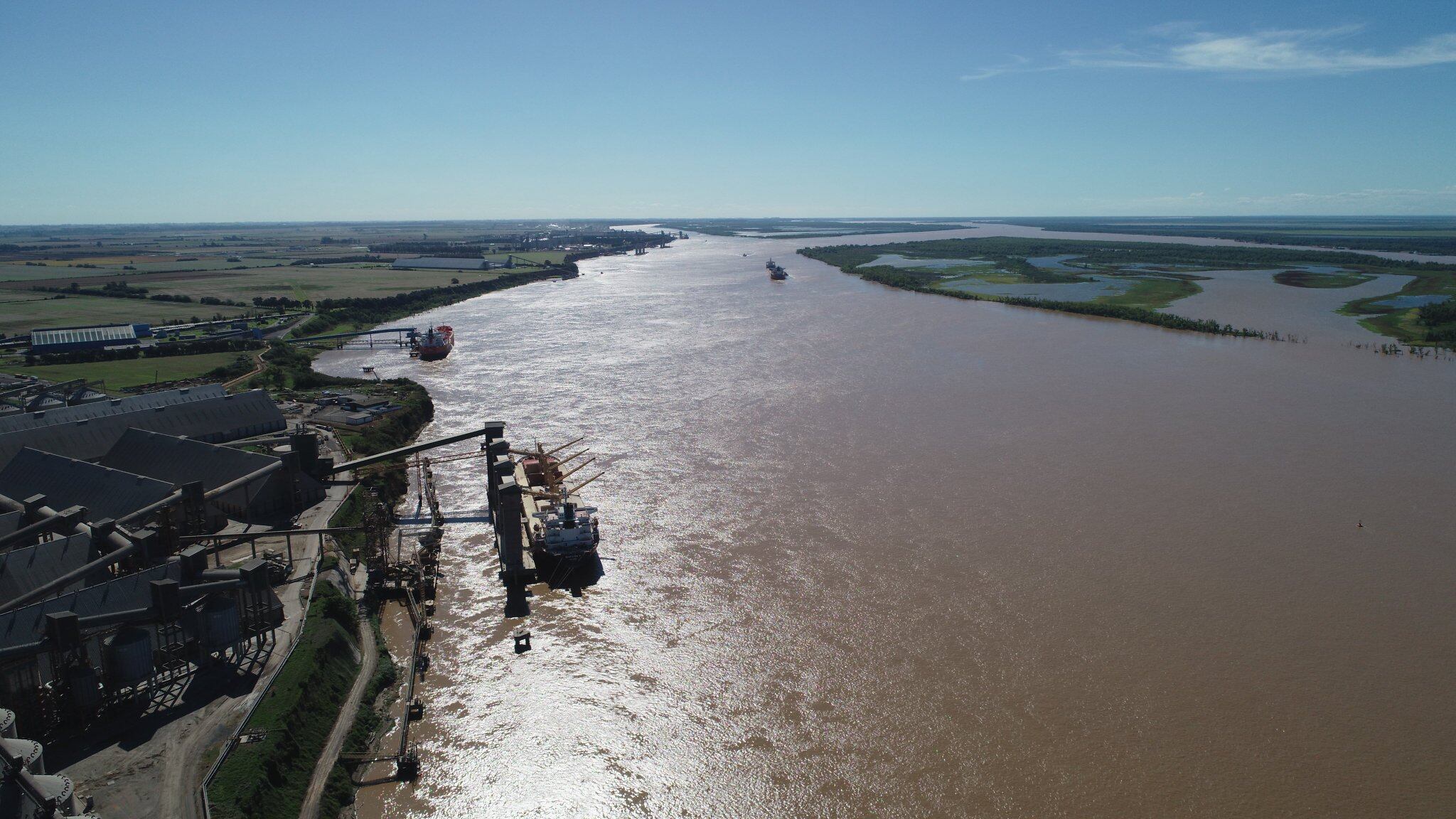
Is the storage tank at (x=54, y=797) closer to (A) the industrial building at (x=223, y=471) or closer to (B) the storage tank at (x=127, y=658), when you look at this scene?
(B) the storage tank at (x=127, y=658)

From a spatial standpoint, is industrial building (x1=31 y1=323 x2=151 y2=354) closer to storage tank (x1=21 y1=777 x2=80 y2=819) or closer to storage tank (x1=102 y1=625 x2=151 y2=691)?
storage tank (x1=102 y1=625 x2=151 y2=691)

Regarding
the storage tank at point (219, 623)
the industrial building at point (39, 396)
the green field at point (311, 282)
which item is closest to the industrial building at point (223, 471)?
the storage tank at point (219, 623)

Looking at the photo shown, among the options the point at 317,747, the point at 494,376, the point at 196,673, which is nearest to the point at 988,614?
the point at 317,747

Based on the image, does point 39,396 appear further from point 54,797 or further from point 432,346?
point 54,797

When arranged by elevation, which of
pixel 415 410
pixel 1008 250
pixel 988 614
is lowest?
pixel 988 614

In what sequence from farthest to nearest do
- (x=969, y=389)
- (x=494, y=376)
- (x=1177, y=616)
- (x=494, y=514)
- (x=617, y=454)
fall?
(x=494, y=376) < (x=969, y=389) < (x=617, y=454) < (x=494, y=514) < (x=1177, y=616)

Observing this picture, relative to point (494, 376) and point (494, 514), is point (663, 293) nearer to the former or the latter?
point (494, 376)
